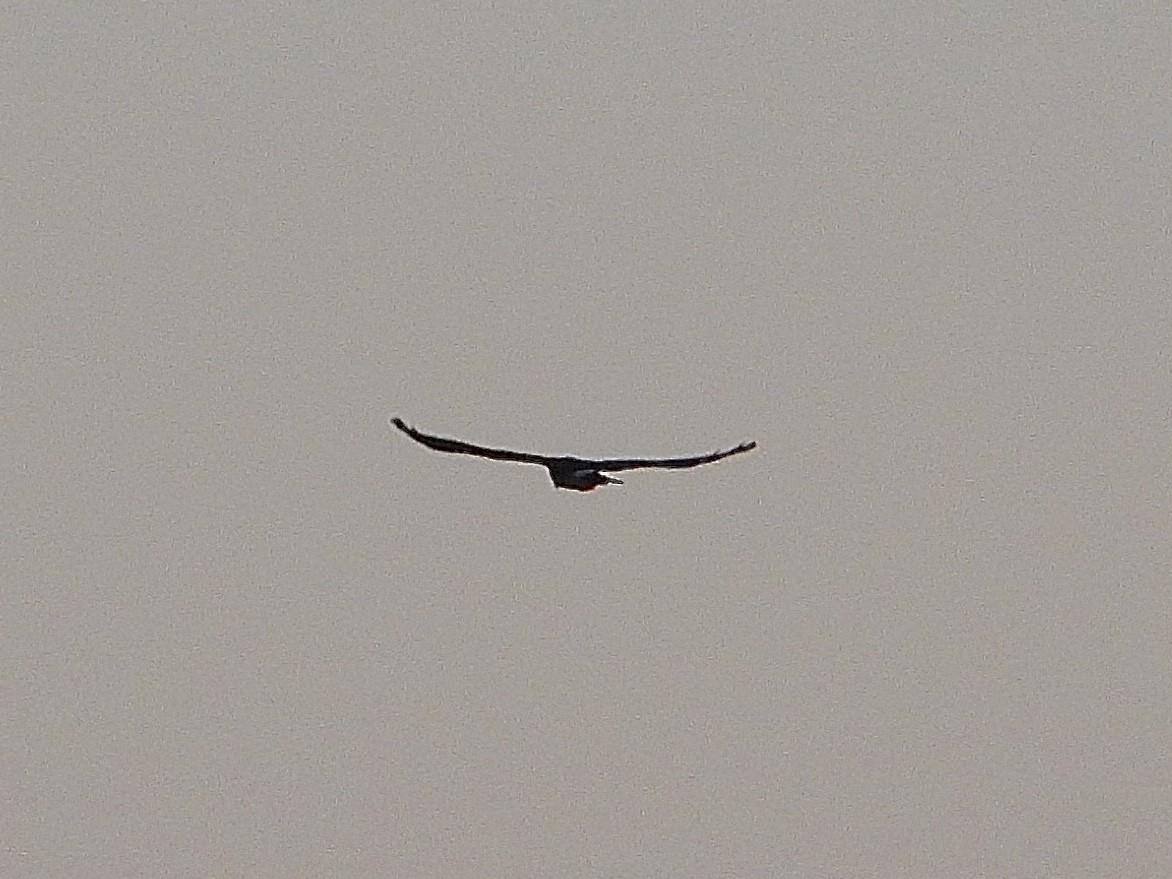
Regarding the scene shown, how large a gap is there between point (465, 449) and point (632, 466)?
2202 mm

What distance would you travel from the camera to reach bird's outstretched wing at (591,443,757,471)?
24.6m

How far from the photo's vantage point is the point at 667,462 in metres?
25.7

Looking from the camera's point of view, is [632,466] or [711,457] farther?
[632,466]

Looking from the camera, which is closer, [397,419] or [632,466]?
[397,419]

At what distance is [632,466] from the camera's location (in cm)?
2634

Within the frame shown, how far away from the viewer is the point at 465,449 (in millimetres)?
25609

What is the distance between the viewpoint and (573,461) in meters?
26.4

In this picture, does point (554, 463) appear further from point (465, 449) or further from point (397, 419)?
point (397, 419)

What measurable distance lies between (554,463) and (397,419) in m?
3.01

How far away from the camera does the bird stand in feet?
81.3

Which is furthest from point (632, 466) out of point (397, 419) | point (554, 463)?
point (397, 419)

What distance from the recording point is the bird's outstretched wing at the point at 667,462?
2462 centimetres

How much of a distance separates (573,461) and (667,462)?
1.37 meters

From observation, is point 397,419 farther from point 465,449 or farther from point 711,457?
point 711,457
